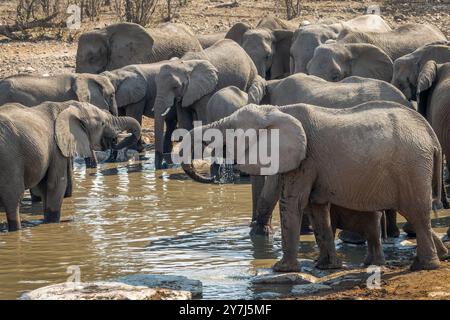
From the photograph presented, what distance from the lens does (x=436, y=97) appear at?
13.8m

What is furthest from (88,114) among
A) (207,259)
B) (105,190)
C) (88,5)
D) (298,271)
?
(88,5)

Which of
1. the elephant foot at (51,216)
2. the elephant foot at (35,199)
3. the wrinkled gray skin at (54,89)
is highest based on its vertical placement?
the wrinkled gray skin at (54,89)

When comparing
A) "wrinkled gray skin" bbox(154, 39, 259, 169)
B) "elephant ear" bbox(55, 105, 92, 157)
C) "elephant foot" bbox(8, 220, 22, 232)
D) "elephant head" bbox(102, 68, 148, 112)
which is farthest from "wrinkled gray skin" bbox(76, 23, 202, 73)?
"elephant foot" bbox(8, 220, 22, 232)

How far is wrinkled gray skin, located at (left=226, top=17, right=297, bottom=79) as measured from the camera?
A: 886 inches

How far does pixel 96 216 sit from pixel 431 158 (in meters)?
4.89

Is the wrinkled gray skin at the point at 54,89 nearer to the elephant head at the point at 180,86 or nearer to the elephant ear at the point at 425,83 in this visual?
the elephant head at the point at 180,86

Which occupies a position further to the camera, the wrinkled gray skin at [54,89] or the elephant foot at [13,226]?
the wrinkled gray skin at [54,89]

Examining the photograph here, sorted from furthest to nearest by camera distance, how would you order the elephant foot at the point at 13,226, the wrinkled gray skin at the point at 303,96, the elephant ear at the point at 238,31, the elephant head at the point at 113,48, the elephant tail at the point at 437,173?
the elephant ear at the point at 238,31 → the elephant head at the point at 113,48 → the elephant foot at the point at 13,226 → the wrinkled gray skin at the point at 303,96 → the elephant tail at the point at 437,173

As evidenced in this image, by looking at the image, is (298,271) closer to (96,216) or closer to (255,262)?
(255,262)

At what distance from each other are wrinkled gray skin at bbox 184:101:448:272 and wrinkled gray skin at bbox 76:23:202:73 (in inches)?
460

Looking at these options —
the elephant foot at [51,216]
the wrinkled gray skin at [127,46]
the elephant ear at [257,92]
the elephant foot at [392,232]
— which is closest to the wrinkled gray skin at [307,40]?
the wrinkled gray skin at [127,46]

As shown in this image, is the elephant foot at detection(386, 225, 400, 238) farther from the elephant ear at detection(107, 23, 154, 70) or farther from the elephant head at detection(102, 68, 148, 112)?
the elephant ear at detection(107, 23, 154, 70)

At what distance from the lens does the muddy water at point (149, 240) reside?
11.2 m

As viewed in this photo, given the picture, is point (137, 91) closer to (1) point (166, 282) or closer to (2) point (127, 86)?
(2) point (127, 86)
